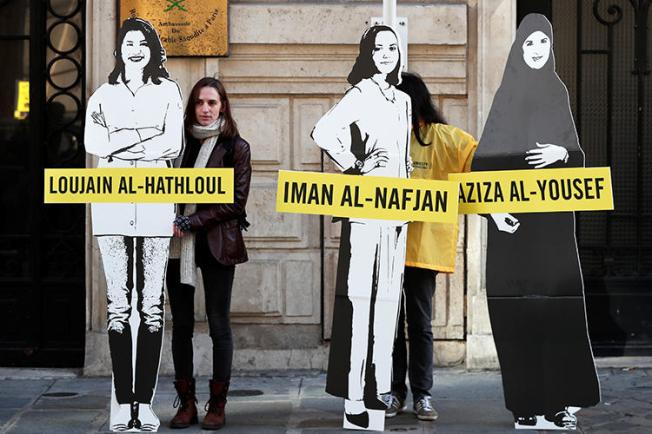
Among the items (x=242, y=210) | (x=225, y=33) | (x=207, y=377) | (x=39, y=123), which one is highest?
(x=225, y=33)

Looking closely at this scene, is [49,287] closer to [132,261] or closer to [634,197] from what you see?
[132,261]

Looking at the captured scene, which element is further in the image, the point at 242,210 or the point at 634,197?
the point at 634,197

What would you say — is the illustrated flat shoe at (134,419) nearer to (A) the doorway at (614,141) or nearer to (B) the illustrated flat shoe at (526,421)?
(B) the illustrated flat shoe at (526,421)

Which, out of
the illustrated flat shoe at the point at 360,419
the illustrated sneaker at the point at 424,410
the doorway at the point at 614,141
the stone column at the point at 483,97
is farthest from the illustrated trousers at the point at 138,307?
the doorway at the point at 614,141

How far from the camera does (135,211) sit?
693 centimetres

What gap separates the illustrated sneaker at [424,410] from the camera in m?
7.24

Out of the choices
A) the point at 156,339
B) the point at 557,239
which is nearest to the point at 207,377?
the point at 156,339

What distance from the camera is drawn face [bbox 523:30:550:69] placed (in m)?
6.82

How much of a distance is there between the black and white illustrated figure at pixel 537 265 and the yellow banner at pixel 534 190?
5cm

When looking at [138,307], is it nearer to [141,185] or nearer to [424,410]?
[141,185]

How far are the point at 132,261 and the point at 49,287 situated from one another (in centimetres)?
250

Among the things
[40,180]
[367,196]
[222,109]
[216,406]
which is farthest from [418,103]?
[40,180]

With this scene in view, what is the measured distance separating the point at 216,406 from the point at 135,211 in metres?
1.19

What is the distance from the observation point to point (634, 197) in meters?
9.23
